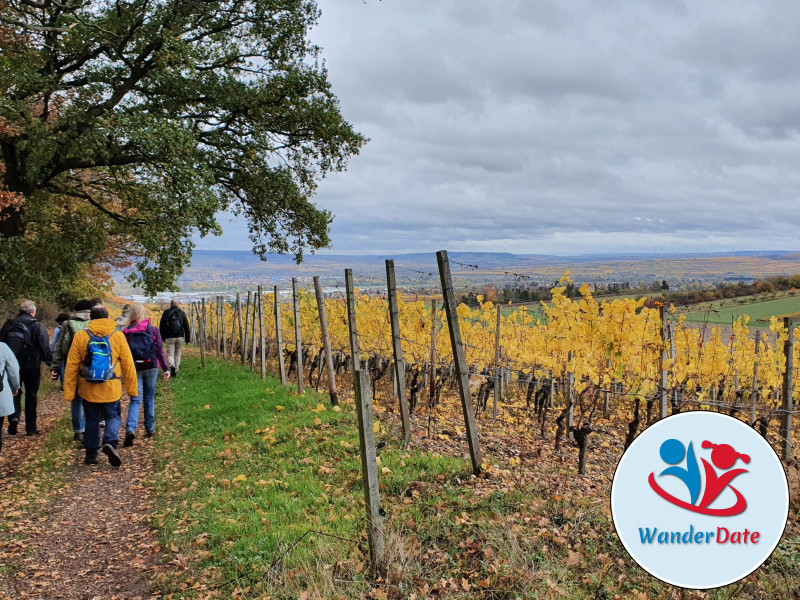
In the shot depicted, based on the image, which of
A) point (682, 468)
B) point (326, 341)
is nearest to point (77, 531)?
point (326, 341)

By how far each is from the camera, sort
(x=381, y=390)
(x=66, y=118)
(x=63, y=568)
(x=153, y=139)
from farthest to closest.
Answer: (x=381, y=390) → (x=66, y=118) → (x=153, y=139) → (x=63, y=568)

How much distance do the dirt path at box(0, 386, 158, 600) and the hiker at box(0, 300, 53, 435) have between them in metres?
1.23

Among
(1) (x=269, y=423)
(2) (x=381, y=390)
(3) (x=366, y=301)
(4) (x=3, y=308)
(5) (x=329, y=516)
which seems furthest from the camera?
(4) (x=3, y=308)

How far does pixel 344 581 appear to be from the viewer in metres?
3.52

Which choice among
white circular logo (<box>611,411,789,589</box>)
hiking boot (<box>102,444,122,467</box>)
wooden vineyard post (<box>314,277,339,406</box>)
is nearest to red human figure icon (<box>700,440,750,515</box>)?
white circular logo (<box>611,411,789,589</box>)

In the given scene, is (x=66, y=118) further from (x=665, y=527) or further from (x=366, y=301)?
(x=665, y=527)

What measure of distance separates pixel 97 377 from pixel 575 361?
22.9ft

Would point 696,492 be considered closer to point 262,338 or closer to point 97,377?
point 97,377

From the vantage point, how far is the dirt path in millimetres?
3889

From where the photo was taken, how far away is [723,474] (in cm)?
209

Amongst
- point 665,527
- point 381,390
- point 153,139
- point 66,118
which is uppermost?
point 66,118

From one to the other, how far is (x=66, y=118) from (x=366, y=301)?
8.09m

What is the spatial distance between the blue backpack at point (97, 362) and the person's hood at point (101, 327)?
0.06m

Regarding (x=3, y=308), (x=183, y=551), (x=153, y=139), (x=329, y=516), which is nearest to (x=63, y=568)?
(x=183, y=551)
